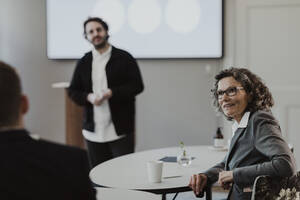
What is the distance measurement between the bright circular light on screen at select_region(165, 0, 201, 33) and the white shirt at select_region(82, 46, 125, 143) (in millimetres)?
1362

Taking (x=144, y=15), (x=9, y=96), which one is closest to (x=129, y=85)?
(x=144, y=15)

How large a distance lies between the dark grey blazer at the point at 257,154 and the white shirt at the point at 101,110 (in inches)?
53.9

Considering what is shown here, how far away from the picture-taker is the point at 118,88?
3623 millimetres

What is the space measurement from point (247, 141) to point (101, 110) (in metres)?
1.61

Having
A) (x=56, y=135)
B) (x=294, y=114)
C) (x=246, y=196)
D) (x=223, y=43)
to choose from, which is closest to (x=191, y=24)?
(x=223, y=43)

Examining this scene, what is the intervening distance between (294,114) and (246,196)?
268 cm

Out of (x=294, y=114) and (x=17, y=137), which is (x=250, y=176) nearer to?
(x=17, y=137)

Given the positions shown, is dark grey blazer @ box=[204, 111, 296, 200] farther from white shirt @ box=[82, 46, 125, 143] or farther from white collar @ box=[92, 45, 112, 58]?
white collar @ box=[92, 45, 112, 58]

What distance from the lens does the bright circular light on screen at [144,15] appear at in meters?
4.97

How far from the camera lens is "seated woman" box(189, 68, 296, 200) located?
2.11 metres

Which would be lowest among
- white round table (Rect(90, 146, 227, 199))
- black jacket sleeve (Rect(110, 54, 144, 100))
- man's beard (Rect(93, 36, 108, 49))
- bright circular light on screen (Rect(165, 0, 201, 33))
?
white round table (Rect(90, 146, 227, 199))

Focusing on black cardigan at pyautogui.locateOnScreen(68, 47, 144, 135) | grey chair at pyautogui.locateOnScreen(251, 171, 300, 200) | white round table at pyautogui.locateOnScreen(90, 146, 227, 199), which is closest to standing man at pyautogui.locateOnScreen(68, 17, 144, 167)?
black cardigan at pyautogui.locateOnScreen(68, 47, 144, 135)

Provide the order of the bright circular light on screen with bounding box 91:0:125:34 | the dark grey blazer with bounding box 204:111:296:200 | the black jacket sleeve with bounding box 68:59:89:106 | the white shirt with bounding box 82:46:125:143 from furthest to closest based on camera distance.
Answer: the bright circular light on screen with bounding box 91:0:125:34, the black jacket sleeve with bounding box 68:59:89:106, the white shirt with bounding box 82:46:125:143, the dark grey blazer with bounding box 204:111:296:200

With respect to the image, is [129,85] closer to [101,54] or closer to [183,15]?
[101,54]
